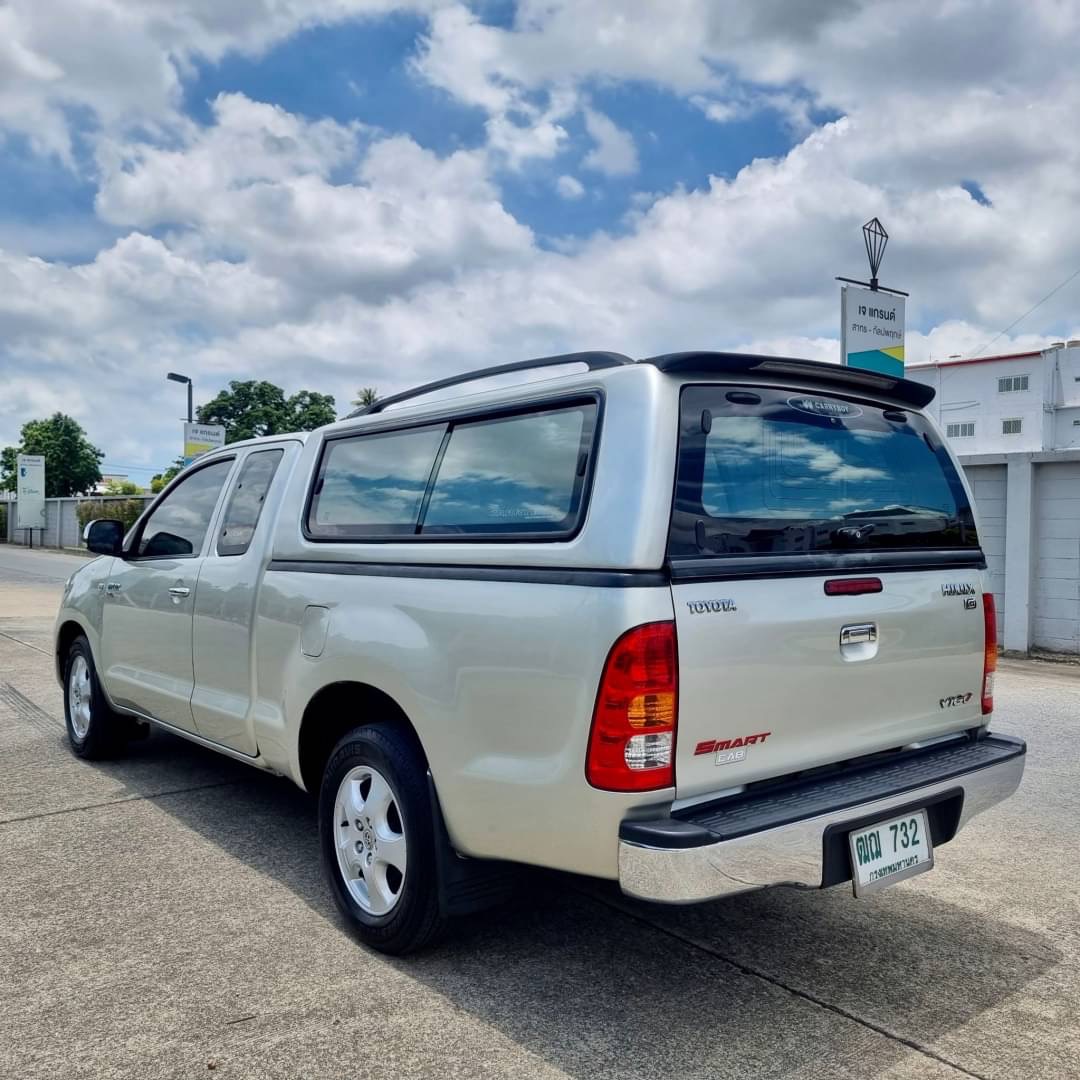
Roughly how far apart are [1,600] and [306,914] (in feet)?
53.3

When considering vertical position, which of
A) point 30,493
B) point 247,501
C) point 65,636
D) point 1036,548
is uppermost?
point 30,493

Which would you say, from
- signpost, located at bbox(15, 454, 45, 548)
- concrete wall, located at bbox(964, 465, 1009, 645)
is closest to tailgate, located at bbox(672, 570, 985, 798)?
concrete wall, located at bbox(964, 465, 1009, 645)

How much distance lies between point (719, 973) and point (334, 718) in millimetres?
1665

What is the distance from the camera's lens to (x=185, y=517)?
5.12m

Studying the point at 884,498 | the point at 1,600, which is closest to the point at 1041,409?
the point at 1,600

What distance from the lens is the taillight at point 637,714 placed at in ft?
8.69

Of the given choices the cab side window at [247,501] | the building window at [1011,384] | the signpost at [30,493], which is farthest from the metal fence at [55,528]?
the cab side window at [247,501]

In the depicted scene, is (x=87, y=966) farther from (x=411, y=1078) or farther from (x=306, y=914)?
(x=411, y=1078)

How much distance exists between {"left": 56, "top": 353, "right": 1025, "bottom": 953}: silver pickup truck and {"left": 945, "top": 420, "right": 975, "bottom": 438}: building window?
50.2m

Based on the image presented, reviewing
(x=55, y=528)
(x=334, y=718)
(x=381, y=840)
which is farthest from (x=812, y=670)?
(x=55, y=528)

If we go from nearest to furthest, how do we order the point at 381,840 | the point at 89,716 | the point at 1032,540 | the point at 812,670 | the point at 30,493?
the point at 812,670 → the point at 381,840 → the point at 89,716 → the point at 1032,540 → the point at 30,493

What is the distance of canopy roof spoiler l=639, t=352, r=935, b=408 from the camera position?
297 centimetres

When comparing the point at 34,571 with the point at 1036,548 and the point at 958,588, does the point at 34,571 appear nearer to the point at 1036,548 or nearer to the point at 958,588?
the point at 1036,548

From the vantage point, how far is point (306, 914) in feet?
12.3
